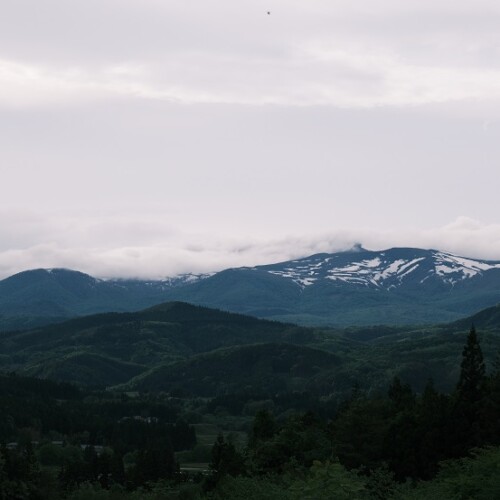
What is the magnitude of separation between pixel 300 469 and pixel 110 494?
74.7ft

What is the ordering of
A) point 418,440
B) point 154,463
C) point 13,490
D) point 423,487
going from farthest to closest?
point 154,463, point 418,440, point 13,490, point 423,487

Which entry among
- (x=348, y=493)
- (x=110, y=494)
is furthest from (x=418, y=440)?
(x=348, y=493)

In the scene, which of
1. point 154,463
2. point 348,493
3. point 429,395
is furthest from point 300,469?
point 154,463

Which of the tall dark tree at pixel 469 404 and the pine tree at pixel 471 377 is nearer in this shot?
the tall dark tree at pixel 469 404

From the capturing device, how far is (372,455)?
109312 millimetres

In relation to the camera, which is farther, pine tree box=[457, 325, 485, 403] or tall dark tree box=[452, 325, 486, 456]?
pine tree box=[457, 325, 485, 403]

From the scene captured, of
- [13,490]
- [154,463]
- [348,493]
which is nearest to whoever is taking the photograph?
[348,493]

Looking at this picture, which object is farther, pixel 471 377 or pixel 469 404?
pixel 471 377

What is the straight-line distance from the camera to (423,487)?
80.4 meters

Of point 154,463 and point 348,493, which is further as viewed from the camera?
point 154,463

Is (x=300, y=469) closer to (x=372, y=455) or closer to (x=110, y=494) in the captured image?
(x=372, y=455)

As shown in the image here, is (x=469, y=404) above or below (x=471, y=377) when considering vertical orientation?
below

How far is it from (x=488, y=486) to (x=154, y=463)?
314 ft

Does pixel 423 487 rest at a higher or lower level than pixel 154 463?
higher
